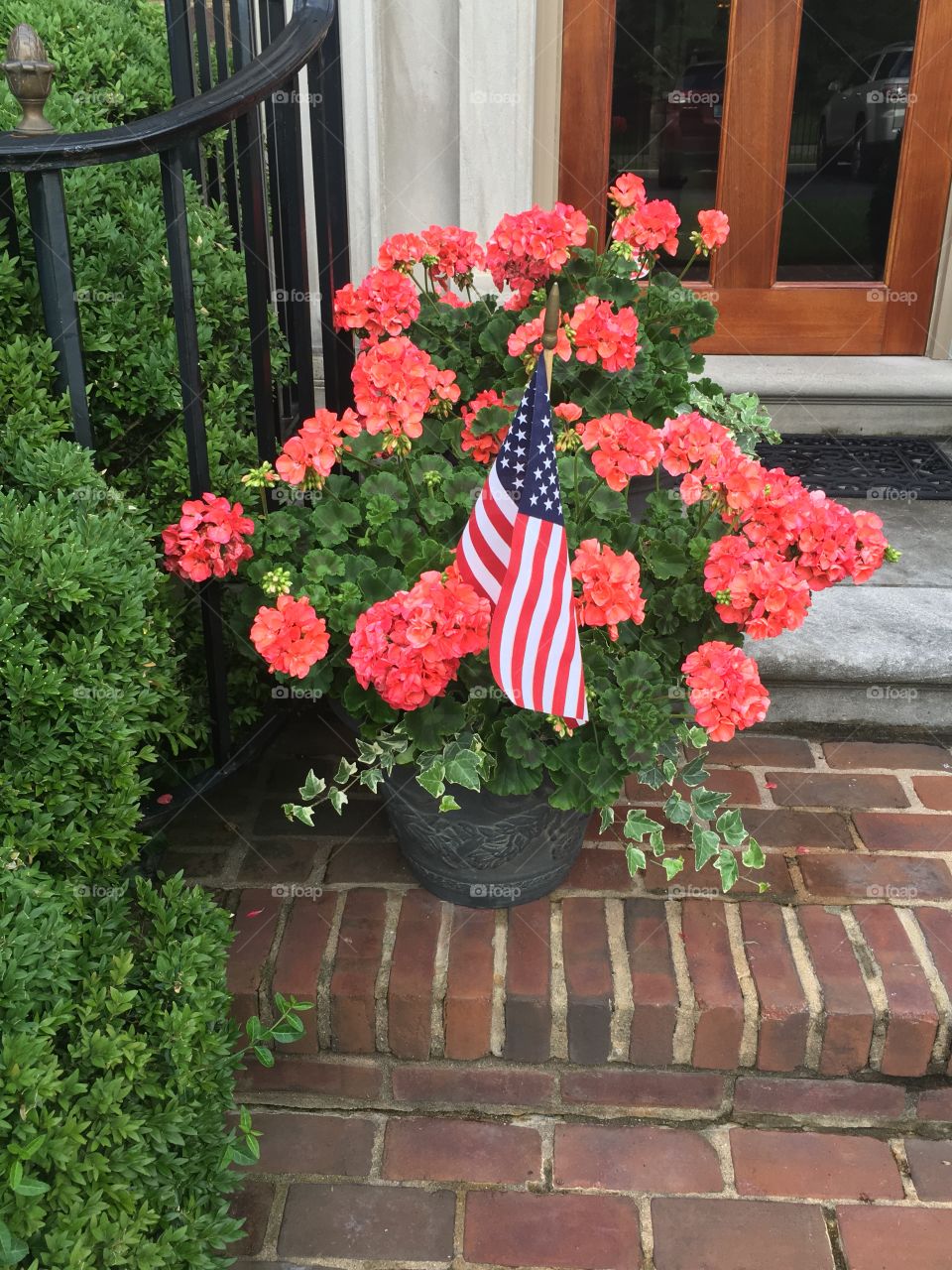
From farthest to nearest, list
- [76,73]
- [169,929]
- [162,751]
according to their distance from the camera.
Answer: [76,73] < [162,751] < [169,929]

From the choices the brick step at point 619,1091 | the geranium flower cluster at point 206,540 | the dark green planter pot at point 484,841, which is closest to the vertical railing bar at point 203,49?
the geranium flower cluster at point 206,540

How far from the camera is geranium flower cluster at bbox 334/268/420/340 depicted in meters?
2.38

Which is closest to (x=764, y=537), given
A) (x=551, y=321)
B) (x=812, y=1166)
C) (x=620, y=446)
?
(x=620, y=446)

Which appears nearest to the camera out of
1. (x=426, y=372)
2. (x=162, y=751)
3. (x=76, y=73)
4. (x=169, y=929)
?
(x=169, y=929)

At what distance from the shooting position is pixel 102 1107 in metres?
1.42

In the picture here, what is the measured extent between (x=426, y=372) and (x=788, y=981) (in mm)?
1206

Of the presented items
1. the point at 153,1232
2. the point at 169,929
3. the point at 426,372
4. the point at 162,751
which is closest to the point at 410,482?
the point at 426,372

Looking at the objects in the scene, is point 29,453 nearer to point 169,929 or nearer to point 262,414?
point 262,414

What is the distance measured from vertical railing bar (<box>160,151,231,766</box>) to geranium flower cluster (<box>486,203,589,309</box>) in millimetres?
848

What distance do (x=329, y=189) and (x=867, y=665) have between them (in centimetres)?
157

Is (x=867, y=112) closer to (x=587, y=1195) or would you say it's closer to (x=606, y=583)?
(x=606, y=583)

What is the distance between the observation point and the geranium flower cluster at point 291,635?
1.77 meters

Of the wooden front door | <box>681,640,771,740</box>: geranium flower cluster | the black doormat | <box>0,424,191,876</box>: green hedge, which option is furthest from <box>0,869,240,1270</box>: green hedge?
the wooden front door

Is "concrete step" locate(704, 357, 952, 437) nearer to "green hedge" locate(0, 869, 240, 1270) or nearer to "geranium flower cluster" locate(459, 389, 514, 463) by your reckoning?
"geranium flower cluster" locate(459, 389, 514, 463)
